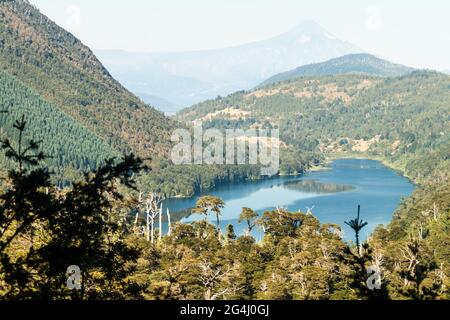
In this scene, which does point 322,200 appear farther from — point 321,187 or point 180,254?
point 180,254

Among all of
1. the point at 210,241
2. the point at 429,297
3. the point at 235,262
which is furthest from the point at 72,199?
the point at 210,241

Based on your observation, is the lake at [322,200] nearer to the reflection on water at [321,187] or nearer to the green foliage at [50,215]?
the reflection on water at [321,187]

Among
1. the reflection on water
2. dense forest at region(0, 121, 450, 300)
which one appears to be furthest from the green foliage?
the reflection on water

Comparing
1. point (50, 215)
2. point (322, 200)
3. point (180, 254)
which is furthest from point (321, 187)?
point (50, 215)

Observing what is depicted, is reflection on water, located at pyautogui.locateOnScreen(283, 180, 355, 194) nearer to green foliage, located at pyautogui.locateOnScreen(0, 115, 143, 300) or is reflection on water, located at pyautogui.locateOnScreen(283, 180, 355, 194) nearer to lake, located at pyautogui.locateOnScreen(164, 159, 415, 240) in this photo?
lake, located at pyautogui.locateOnScreen(164, 159, 415, 240)

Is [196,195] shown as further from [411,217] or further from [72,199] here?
[72,199]

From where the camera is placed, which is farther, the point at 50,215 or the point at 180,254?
the point at 180,254

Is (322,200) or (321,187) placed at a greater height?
(321,187)

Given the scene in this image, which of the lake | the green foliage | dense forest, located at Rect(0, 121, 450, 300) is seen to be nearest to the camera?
the green foliage

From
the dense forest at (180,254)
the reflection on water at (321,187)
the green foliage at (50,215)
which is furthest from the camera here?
the reflection on water at (321,187)

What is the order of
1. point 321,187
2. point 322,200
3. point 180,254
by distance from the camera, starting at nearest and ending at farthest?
point 180,254
point 322,200
point 321,187

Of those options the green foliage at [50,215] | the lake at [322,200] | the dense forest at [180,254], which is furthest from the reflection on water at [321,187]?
the green foliage at [50,215]
